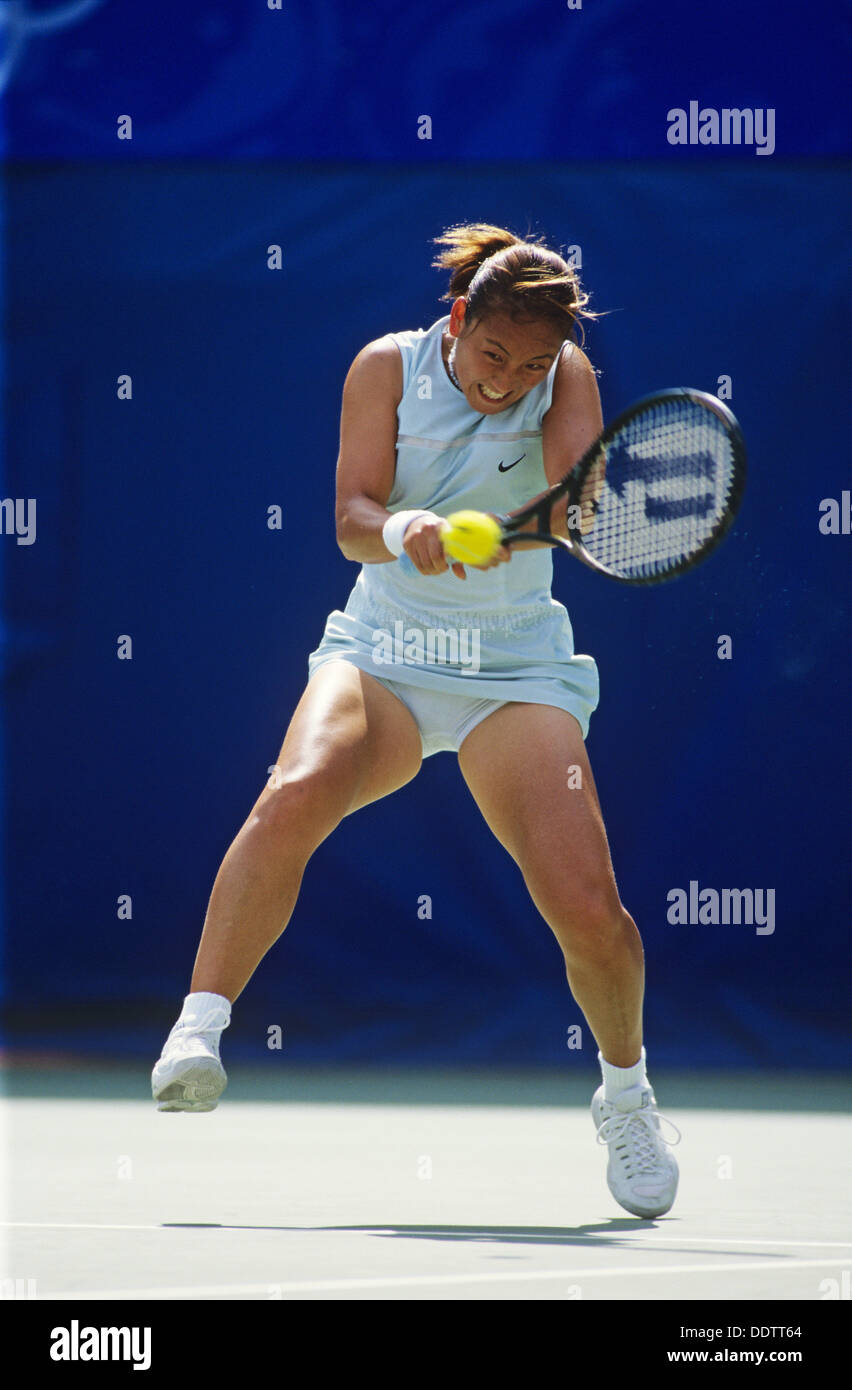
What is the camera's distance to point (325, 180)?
5.28 m

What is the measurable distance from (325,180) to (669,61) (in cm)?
94

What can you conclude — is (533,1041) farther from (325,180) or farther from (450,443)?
(450,443)

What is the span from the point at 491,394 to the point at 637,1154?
1115mm

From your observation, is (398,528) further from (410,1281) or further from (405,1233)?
(410,1281)

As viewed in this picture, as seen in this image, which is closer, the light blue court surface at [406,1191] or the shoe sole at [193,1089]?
the light blue court surface at [406,1191]

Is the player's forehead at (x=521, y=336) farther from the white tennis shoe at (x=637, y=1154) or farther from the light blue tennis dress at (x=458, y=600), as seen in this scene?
the white tennis shoe at (x=637, y=1154)

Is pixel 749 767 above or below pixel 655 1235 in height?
above

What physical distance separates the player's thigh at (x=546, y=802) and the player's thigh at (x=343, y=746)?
120mm

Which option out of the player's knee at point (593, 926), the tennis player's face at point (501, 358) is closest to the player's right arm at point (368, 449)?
the tennis player's face at point (501, 358)

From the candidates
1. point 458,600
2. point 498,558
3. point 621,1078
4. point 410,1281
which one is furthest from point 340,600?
point 410,1281

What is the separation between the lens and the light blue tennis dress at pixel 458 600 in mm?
2984

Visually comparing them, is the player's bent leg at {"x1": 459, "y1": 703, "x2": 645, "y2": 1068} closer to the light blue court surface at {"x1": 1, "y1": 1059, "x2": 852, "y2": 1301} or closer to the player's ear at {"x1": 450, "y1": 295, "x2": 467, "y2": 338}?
the light blue court surface at {"x1": 1, "y1": 1059, "x2": 852, "y2": 1301}

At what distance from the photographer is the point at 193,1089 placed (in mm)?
2682
